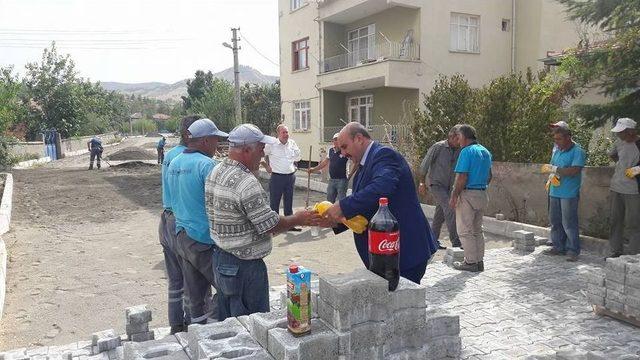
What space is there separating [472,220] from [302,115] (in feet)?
63.0

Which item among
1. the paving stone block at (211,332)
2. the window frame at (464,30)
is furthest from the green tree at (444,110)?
the paving stone block at (211,332)

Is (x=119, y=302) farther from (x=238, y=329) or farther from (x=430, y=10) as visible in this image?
(x=430, y=10)

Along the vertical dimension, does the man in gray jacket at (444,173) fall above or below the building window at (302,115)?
below

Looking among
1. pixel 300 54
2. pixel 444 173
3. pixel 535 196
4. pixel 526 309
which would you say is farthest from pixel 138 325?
pixel 300 54

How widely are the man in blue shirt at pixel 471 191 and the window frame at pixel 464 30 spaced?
561 inches

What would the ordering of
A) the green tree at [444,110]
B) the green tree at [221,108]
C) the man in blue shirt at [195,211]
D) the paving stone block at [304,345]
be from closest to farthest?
the paving stone block at [304,345] → the man in blue shirt at [195,211] → the green tree at [444,110] → the green tree at [221,108]

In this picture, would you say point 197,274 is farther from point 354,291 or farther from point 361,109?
point 361,109

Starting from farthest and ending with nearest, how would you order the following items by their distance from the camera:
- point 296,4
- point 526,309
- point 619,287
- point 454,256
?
point 296,4 < point 454,256 < point 526,309 < point 619,287

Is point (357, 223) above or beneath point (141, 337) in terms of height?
above

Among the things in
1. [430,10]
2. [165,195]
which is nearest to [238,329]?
[165,195]

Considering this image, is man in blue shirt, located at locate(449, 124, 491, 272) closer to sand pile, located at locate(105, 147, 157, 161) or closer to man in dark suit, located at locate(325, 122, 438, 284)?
man in dark suit, located at locate(325, 122, 438, 284)

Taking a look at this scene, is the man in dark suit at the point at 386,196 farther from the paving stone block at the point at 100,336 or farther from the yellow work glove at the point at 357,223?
the paving stone block at the point at 100,336

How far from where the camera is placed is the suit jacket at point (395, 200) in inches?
132

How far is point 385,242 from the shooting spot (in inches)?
113
